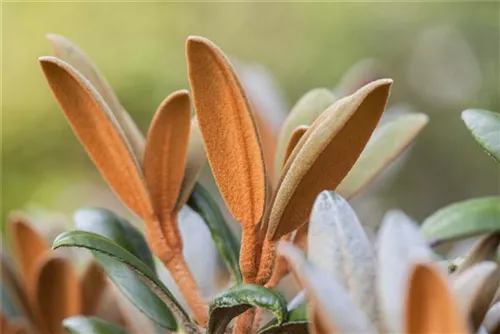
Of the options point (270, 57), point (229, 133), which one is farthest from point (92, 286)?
point (270, 57)

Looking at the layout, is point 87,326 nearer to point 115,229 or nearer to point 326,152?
point 115,229

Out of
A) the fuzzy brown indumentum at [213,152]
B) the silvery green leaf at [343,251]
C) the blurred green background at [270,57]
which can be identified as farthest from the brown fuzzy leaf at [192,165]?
the blurred green background at [270,57]

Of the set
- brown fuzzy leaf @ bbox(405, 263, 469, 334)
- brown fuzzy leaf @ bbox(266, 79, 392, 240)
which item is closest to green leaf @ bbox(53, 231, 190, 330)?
Answer: brown fuzzy leaf @ bbox(266, 79, 392, 240)

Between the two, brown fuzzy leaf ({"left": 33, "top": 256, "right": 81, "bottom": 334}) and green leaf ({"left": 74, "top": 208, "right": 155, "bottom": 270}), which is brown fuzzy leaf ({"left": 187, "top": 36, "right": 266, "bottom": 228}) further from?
brown fuzzy leaf ({"left": 33, "top": 256, "right": 81, "bottom": 334})

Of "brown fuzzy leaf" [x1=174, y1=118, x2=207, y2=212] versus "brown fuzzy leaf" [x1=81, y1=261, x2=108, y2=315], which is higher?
"brown fuzzy leaf" [x1=174, y1=118, x2=207, y2=212]

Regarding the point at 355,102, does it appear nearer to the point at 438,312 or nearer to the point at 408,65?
the point at 438,312
